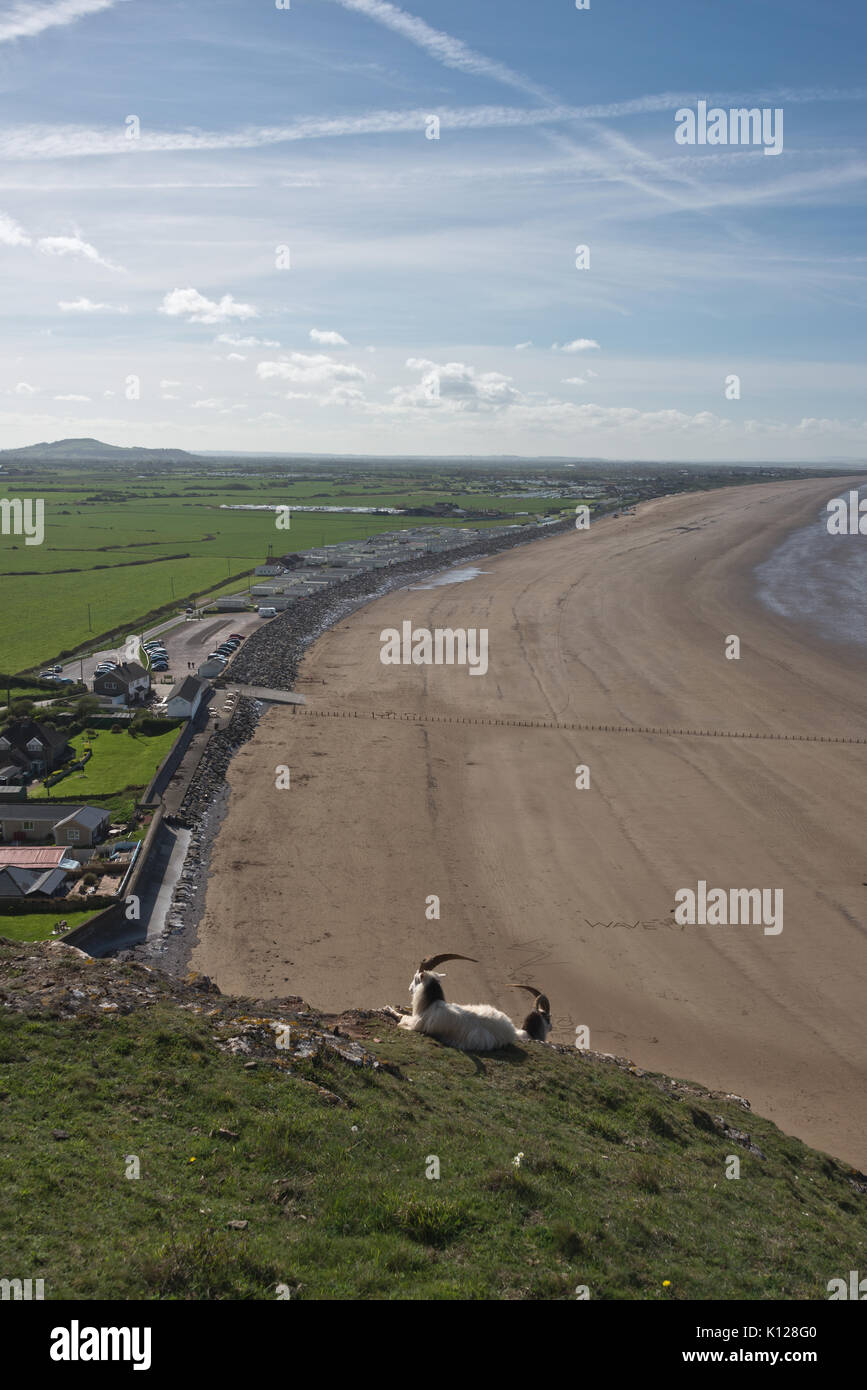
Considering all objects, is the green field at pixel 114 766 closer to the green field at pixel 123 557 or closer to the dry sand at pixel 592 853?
the dry sand at pixel 592 853

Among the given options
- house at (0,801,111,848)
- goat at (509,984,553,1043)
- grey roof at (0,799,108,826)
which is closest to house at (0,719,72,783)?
grey roof at (0,799,108,826)

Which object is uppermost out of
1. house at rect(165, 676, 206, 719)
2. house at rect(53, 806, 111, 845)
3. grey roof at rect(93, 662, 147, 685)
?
grey roof at rect(93, 662, 147, 685)

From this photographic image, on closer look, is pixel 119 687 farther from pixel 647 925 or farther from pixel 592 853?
pixel 647 925

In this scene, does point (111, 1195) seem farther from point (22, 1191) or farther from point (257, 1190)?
point (257, 1190)

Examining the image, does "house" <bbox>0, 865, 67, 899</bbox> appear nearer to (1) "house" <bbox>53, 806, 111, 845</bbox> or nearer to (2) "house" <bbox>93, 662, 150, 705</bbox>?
(1) "house" <bbox>53, 806, 111, 845</bbox>

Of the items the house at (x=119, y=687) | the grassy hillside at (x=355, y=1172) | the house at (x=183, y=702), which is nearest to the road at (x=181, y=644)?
the house at (x=119, y=687)

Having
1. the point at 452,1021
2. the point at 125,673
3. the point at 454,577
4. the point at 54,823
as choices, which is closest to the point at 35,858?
the point at 54,823
